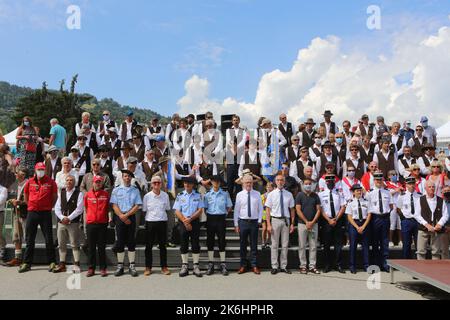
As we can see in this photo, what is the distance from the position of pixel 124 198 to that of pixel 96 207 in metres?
0.54

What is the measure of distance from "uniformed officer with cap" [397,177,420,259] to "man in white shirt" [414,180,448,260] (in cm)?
11

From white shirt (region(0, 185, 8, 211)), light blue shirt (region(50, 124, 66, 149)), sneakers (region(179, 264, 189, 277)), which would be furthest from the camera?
light blue shirt (region(50, 124, 66, 149))

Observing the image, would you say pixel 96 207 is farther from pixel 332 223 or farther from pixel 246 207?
pixel 332 223

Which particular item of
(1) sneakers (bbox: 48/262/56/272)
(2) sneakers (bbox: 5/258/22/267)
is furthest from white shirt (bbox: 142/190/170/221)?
(2) sneakers (bbox: 5/258/22/267)

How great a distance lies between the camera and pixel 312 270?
762cm

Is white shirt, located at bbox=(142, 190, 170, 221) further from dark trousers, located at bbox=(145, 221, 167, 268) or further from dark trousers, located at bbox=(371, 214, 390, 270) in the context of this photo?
dark trousers, located at bbox=(371, 214, 390, 270)

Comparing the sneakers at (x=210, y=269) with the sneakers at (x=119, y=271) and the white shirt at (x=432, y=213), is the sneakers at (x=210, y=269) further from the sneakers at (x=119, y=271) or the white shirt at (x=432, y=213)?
the white shirt at (x=432, y=213)

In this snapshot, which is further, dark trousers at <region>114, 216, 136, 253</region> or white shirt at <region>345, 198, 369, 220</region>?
white shirt at <region>345, 198, 369, 220</region>

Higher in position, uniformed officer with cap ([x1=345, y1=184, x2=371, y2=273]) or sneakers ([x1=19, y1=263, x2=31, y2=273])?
uniformed officer with cap ([x1=345, y1=184, x2=371, y2=273])

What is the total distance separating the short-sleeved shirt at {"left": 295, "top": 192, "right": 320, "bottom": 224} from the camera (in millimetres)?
7764

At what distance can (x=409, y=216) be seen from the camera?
7598 mm

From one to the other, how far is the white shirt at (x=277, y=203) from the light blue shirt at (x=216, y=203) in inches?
34.8

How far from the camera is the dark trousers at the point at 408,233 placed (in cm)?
763

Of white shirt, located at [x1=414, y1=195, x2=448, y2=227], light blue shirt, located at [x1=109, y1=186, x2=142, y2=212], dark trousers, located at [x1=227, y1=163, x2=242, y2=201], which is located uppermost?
dark trousers, located at [x1=227, y1=163, x2=242, y2=201]
